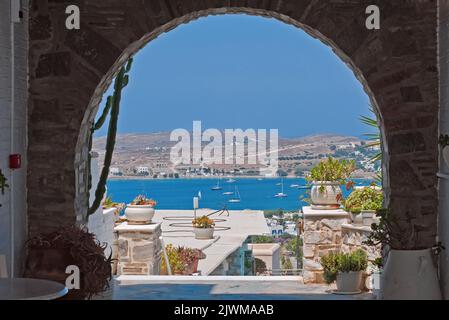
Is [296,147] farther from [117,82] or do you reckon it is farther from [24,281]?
[24,281]

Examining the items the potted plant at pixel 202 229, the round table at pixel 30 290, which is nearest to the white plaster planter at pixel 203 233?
the potted plant at pixel 202 229

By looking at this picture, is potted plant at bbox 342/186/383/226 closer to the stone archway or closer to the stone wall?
the stone wall

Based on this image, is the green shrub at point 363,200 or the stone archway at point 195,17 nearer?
the stone archway at point 195,17

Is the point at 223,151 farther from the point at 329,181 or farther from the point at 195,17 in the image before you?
the point at 195,17

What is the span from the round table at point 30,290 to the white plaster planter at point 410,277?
2.32 m

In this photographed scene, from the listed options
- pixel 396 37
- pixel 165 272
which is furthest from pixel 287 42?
pixel 396 37

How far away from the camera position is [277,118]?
47.8m

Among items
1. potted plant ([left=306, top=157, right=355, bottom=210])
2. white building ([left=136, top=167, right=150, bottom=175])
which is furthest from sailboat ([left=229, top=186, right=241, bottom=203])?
potted plant ([left=306, top=157, right=355, bottom=210])

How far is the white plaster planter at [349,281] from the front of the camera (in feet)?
19.9

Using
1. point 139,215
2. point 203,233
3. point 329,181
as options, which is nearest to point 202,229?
point 203,233

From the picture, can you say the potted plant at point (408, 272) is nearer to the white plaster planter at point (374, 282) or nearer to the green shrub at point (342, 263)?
the white plaster planter at point (374, 282)

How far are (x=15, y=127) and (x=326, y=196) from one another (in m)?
3.39

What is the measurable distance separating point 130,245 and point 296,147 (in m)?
25.2

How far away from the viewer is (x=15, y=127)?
14.8 ft
